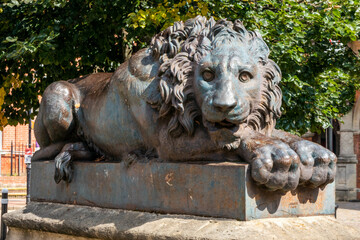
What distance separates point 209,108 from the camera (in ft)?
10.5

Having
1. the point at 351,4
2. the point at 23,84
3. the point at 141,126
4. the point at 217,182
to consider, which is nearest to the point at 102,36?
the point at 23,84

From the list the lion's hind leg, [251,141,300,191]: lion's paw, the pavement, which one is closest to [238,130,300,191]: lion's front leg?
[251,141,300,191]: lion's paw

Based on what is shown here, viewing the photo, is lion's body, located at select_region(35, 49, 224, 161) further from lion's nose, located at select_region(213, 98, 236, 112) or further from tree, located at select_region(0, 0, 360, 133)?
tree, located at select_region(0, 0, 360, 133)

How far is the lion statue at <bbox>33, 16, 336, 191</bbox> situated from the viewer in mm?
3203

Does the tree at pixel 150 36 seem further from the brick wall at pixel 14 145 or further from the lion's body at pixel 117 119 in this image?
the brick wall at pixel 14 145

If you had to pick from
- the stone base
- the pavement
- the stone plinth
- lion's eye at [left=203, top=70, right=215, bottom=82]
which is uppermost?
lion's eye at [left=203, top=70, right=215, bottom=82]

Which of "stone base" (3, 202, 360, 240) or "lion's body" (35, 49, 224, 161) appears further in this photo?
"lion's body" (35, 49, 224, 161)

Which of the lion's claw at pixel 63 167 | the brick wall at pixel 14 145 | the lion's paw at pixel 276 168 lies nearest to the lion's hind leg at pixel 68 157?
the lion's claw at pixel 63 167

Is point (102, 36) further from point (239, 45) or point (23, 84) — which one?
point (239, 45)

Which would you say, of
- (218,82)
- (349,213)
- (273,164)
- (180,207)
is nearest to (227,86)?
(218,82)

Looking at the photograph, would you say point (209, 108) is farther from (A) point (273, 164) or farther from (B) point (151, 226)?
(B) point (151, 226)

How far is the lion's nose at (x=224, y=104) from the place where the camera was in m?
3.15

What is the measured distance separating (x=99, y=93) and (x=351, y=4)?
5988 millimetres

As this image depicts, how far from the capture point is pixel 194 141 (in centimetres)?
345
